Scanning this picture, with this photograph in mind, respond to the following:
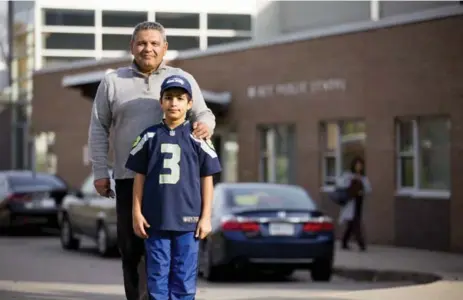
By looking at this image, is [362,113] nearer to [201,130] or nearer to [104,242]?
[104,242]

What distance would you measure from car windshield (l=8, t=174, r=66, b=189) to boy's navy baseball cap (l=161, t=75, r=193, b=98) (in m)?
19.5

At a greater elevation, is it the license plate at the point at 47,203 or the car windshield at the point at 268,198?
the car windshield at the point at 268,198

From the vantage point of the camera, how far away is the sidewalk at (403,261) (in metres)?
16.7

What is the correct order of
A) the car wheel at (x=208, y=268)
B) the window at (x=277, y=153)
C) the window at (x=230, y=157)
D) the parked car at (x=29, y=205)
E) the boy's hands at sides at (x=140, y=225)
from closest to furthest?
1. the boy's hands at sides at (x=140, y=225)
2. the car wheel at (x=208, y=268)
3. the parked car at (x=29, y=205)
4. the window at (x=277, y=153)
5. the window at (x=230, y=157)

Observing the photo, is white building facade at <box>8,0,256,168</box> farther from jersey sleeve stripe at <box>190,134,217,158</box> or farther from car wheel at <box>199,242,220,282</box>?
jersey sleeve stripe at <box>190,134,217,158</box>

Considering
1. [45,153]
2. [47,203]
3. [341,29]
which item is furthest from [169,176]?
[45,153]

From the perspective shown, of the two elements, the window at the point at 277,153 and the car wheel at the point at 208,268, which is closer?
the car wheel at the point at 208,268

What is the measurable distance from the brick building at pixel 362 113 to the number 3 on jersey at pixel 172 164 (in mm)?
13487

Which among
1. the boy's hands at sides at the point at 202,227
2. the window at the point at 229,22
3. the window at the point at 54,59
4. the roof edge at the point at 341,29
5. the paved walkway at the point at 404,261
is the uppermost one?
the window at the point at 229,22

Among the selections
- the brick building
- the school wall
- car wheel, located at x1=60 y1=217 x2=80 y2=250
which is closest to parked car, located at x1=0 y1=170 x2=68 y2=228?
car wheel, located at x1=60 y1=217 x2=80 y2=250

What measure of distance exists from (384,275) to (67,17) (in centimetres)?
3063

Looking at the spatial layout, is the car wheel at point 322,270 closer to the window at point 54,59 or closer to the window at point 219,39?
the window at point 219,39

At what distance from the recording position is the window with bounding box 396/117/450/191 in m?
21.5

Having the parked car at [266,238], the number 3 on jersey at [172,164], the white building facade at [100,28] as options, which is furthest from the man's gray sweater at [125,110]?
the white building facade at [100,28]
